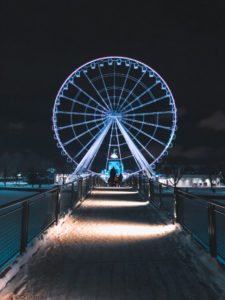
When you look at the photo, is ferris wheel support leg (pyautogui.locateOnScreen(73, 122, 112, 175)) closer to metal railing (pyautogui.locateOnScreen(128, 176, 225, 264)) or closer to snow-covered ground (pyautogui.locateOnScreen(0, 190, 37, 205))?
snow-covered ground (pyautogui.locateOnScreen(0, 190, 37, 205))

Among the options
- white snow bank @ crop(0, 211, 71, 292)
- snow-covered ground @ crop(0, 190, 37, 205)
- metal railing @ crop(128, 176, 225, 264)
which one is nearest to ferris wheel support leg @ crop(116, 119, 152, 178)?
metal railing @ crop(128, 176, 225, 264)

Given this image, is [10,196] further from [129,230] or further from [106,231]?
[129,230]

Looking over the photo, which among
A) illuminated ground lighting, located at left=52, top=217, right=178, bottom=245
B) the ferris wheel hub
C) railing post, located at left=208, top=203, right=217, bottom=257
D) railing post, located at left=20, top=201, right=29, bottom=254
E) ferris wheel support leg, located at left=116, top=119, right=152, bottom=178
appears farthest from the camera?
the ferris wheel hub

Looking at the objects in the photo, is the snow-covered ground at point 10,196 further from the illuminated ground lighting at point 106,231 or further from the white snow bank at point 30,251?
the white snow bank at point 30,251

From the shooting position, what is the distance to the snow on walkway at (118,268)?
10.2 ft

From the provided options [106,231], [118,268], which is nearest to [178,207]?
[106,231]

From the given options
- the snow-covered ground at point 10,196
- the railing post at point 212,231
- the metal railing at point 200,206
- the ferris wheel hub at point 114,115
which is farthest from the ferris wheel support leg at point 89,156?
the railing post at point 212,231

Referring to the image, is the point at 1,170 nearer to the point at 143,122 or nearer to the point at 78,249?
the point at 143,122

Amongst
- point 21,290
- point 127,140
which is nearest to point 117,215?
point 21,290

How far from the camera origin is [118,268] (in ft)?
12.6

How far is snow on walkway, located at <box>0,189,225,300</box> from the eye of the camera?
3.10 meters

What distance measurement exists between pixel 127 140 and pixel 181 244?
55.8 ft

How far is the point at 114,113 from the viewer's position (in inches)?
878

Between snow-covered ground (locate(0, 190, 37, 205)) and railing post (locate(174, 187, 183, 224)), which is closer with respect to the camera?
railing post (locate(174, 187, 183, 224))
